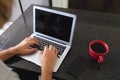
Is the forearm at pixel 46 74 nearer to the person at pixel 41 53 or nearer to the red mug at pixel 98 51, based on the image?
the person at pixel 41 53

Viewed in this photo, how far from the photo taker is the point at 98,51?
0.90 meters

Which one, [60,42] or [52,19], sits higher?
[52,19]

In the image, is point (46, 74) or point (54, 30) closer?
point (46, 74)

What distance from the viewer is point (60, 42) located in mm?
1021

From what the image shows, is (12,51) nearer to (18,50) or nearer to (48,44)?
(18,50)

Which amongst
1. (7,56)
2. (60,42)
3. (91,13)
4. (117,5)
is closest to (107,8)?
(117,5)

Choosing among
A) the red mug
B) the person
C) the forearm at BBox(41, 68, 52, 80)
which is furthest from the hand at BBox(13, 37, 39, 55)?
the red mug

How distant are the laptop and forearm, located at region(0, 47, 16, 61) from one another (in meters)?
0.07

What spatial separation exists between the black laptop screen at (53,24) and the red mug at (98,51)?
6.1 inches

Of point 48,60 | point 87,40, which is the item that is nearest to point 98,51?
point 87,40

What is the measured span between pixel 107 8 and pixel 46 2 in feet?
1.94

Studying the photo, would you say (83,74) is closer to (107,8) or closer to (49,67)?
(49,67)

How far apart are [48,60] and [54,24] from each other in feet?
0.72

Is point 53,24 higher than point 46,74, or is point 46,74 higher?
point 53,24
